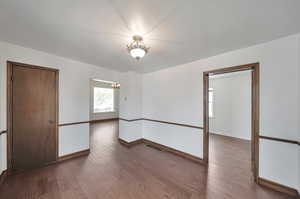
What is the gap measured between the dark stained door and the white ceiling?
24.9 inches

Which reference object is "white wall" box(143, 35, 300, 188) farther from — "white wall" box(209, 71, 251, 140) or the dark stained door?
the dark stained door

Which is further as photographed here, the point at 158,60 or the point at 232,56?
the point at 158,60

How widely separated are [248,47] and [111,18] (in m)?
2.34

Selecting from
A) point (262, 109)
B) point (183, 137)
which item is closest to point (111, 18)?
point (262, 109)

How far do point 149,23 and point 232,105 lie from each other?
4603 mm

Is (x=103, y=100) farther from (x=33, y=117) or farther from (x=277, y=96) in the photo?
(x=277, y=96)

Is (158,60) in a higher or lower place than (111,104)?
higher

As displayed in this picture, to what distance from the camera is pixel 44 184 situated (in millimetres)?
1938

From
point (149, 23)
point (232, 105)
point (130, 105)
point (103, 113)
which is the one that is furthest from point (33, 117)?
point (232, 105)

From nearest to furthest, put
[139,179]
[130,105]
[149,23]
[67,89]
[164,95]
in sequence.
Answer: [149,23], [139,179], [67,89], [164,95], [130,105]

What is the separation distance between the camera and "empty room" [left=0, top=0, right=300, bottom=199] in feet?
4.53

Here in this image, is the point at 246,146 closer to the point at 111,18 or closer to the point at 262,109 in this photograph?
the point at 262,109

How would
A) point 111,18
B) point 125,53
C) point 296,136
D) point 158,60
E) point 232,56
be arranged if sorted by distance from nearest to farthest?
point 111,18 < point 296,136 < point 232,56 < point 125,53 < point 158,60

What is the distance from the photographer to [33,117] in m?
2.38
